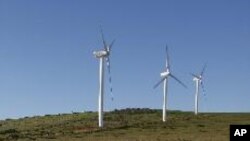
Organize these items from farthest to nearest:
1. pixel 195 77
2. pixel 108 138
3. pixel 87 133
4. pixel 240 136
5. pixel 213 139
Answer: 1. pixel 195 77
2. pixel 87 133
3. pixel 108 138
4. pixel 213 139
5. pixel 240 136

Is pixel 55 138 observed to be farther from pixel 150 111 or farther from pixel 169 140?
pixel 150 111

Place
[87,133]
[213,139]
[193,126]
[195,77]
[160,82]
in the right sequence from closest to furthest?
1. [213,139]
2. [87,133]
3. [193,126]
4. [160,82]
5. [195,77]

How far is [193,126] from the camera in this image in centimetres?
10606

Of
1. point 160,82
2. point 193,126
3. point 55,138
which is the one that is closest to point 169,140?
point 55,138

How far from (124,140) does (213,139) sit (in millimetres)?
11398

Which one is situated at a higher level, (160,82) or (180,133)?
(160,82)

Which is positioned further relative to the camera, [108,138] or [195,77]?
[195,77]

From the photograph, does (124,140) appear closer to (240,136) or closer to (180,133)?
(180,133)

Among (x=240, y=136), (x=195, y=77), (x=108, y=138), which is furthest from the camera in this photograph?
(x=195, y=77)

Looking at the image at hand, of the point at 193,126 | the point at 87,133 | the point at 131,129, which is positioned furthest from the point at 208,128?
the point at 87,133

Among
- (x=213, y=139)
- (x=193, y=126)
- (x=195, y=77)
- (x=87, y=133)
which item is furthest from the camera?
(x=195, y=77)

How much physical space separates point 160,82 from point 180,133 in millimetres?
46831

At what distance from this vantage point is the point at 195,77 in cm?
16038

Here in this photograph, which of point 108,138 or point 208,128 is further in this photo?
point 208,128
